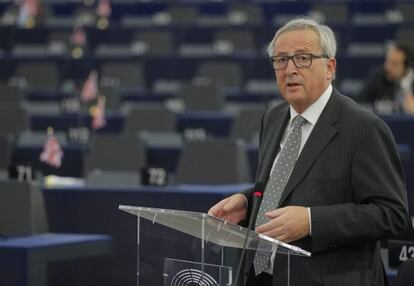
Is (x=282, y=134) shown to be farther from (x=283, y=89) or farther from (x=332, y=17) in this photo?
(x=332, y=17)

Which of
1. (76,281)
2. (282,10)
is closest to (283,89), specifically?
(76,281)

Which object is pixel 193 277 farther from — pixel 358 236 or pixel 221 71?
pixel 221 71

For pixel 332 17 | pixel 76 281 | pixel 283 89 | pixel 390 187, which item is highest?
pixel 332 17

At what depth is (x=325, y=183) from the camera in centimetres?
352

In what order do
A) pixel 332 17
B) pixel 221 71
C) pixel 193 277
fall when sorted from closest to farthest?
pixel 193 277, pixel 221 71, pixel 332 17

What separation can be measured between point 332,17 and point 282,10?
1282mm

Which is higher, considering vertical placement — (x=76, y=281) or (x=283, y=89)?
(x=283, y=89)

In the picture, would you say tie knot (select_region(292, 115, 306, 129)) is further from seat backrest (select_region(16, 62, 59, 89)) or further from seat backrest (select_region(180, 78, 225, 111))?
seat backrest (select_region(16, 62, 59, 89))

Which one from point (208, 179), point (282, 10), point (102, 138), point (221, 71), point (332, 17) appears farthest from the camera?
point (282, 10)

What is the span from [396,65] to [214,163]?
2.95m

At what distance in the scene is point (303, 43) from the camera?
3535 mm

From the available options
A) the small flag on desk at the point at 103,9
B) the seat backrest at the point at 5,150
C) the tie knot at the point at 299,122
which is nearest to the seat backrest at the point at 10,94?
the seat backrest at the point at 5,150

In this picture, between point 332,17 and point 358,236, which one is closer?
point 358,236

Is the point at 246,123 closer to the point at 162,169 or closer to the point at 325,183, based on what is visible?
the point at 162,169
